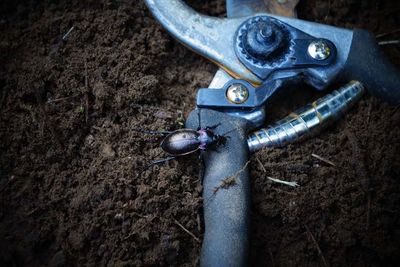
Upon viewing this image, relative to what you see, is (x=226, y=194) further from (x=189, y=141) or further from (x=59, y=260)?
(x=59, y=260)

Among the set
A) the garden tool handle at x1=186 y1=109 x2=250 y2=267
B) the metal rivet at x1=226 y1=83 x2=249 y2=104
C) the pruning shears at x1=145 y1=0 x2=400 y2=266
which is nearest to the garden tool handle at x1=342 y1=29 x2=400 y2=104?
the pruning shears at x1=145 y1=0 x2=400 y2=266

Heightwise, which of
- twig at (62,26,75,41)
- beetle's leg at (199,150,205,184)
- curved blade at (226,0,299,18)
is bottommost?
beetle's leg at (199,150,205,184)

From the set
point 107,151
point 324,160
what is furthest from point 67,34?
point 324,160

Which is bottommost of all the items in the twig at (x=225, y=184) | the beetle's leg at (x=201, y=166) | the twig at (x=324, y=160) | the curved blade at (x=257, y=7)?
the twig at (x=324, y=160)

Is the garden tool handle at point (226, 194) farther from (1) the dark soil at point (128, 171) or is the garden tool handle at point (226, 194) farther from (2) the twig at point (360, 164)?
(2) the twig at point (360, 164)

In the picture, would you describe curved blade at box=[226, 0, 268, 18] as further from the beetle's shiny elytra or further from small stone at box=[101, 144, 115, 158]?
small stone at box=[101, 144, 115, 158]

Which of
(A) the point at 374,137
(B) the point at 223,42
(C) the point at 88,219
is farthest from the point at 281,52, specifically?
(C) the point at 88,219

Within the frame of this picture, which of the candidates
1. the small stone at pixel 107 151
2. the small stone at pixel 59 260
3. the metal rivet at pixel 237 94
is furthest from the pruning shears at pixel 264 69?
the small stone at pixel 59 260
